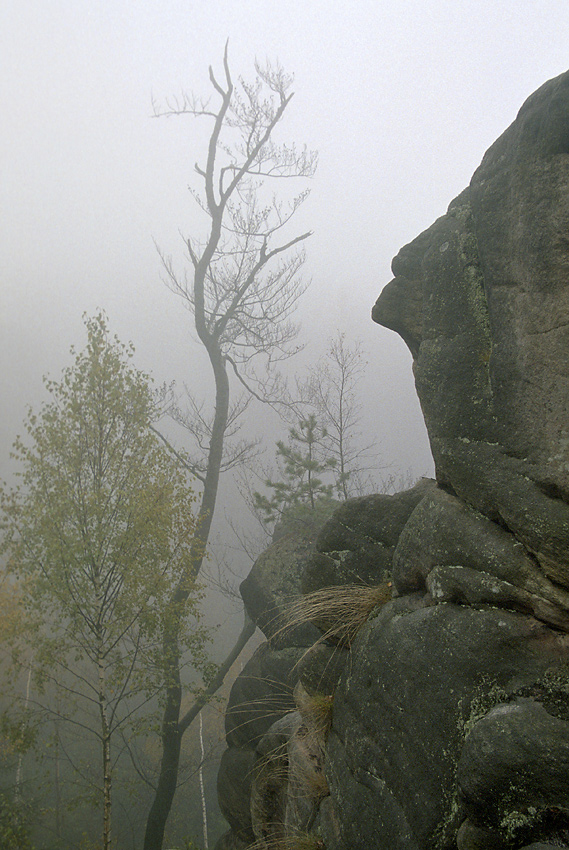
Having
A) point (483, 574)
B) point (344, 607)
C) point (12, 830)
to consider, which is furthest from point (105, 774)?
point (483, 574)

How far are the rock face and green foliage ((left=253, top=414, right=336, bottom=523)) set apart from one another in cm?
998

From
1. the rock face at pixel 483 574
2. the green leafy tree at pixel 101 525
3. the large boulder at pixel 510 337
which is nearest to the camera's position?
A: the rock face at pixel 483 574

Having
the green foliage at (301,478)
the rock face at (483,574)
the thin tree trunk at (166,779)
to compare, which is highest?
the green foliage at (301,478)

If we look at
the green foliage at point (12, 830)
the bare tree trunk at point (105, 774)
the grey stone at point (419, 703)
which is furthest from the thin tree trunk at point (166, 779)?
the grey stone at point (419, 703)

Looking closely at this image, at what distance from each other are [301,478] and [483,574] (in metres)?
12.1

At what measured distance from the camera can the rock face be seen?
3.04 metres

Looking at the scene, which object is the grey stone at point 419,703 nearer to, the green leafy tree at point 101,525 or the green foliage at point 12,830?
the green leafy tree at point 101,525

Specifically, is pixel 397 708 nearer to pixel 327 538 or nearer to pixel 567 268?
pixel 327 538

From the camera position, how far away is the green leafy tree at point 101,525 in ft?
30.6

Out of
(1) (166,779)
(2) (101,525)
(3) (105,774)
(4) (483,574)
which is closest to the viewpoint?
(4) (483,574)

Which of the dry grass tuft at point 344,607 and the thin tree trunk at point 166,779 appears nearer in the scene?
the dry grass tuft at point 344,607

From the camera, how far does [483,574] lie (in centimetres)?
360

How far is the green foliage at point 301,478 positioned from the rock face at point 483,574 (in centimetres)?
998

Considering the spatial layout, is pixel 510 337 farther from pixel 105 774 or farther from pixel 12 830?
pixel 12 830
